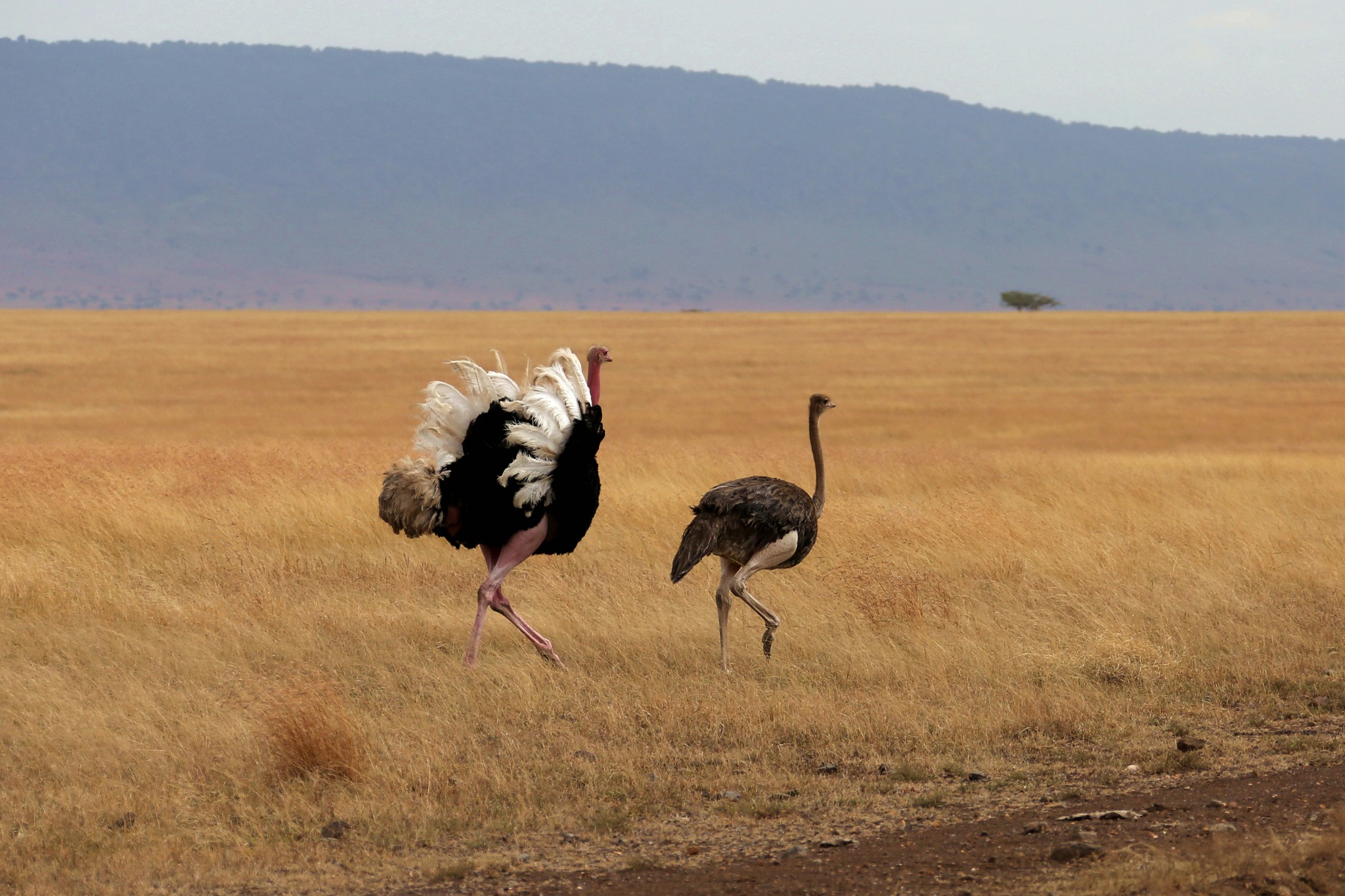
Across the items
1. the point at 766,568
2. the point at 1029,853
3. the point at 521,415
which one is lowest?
the point at 1029,853

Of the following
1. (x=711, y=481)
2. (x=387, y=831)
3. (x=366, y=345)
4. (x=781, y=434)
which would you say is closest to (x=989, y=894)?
(x=387, y=831)

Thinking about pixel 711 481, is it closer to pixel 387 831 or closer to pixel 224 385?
pixel 387 831

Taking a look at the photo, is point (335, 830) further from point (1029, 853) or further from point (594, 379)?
point (594, 379)

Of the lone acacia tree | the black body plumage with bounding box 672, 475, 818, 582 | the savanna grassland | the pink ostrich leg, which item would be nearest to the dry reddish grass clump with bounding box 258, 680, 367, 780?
the savanna grassland

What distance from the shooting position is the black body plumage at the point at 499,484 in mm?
8398

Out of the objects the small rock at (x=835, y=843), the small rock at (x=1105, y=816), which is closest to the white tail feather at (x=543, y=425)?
the small rock at (x=835, y=843)

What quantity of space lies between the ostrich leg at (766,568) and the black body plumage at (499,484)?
0.93 metres

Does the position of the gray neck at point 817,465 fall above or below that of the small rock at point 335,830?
above

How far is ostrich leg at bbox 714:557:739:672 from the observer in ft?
27.0

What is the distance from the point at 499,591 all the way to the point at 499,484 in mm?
693

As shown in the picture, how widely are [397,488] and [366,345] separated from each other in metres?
42.2

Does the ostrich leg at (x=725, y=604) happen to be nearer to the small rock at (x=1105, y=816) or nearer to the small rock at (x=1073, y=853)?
the small rock at (x=1105, y=816)

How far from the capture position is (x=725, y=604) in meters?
8.37

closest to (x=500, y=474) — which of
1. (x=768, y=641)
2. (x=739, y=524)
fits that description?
(x=739, y=524)
